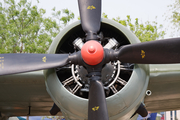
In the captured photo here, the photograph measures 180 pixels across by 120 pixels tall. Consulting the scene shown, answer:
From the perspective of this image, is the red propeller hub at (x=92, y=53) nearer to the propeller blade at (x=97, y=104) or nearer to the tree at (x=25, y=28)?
the propeller blade at (x=97, y=104)

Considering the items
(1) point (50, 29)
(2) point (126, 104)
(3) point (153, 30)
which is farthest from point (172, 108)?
(3) point (153, 30)

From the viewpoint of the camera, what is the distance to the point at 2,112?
6.92m

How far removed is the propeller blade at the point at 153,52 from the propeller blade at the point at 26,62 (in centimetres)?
110

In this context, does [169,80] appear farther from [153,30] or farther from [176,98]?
[153,30]

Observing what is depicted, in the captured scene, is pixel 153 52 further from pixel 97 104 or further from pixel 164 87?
pixel 164 87

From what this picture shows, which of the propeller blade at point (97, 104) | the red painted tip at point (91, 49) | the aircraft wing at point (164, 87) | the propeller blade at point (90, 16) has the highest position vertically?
the propeller blade at point (90, 16)

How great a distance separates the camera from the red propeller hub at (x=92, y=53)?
342 centimetres

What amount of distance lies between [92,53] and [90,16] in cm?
95

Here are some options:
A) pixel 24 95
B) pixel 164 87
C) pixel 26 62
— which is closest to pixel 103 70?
pixel 26 62

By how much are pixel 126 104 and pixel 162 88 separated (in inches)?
63.4

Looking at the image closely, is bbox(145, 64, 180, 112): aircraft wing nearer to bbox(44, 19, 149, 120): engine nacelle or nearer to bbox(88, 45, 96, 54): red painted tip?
bbox(44, 19, 149, 120): engine nacelle

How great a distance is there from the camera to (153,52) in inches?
139

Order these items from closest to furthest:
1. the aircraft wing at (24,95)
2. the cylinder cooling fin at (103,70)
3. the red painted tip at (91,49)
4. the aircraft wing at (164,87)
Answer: the red painted tip at (91,49) → the cylinder cooling fin at (103,70) → the aircraft wing at (164,87) → the aircraft wing at (24,95)

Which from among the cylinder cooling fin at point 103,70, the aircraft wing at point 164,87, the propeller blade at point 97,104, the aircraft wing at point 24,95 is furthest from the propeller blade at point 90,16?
the aircraft wing at point 24,95
